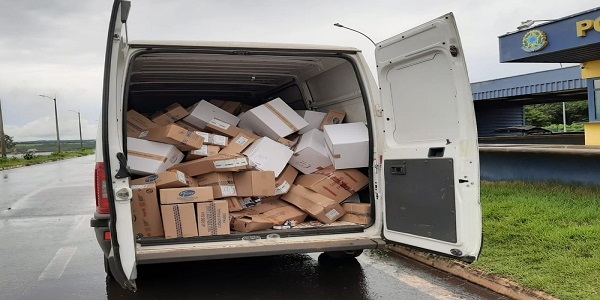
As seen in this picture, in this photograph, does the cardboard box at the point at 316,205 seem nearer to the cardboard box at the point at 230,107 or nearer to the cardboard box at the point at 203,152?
the cardboard box at the point at 203,152

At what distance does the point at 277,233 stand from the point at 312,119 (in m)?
2.00

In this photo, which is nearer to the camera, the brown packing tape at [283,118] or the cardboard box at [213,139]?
the cardboard box at [213,139]

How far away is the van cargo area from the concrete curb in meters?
1.05

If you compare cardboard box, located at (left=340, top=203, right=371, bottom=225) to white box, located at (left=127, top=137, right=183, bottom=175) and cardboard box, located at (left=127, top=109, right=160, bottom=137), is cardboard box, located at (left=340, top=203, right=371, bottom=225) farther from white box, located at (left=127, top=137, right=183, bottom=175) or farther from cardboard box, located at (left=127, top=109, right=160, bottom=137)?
cardboard box, located at (left=127, top=109, right=160, bottom=137)

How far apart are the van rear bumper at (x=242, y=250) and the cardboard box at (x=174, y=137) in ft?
4.32

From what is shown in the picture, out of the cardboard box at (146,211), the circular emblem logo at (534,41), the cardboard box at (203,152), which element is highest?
the circular emblem logo at (534,41)

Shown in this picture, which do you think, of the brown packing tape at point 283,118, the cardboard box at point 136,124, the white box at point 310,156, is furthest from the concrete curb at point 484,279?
the cardboard box at point 136,124

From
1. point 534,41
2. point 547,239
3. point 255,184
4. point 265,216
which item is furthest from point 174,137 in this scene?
point 534,41

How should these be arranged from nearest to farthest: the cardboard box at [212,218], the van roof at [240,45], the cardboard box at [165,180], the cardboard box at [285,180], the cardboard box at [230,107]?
the van roof at [240,45] < the cardboard box at [212,218] < the cardboard box at [165,180] < the cardboard box at [285,180] < the cardboard box at [230,107]

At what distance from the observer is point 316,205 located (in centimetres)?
526

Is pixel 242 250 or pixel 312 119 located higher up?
pixel 312 119

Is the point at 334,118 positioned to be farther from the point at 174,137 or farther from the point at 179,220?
the point at 179,220

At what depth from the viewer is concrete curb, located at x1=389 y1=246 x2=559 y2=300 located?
4504 millimetres

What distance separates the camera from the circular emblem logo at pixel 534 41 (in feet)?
52.8
